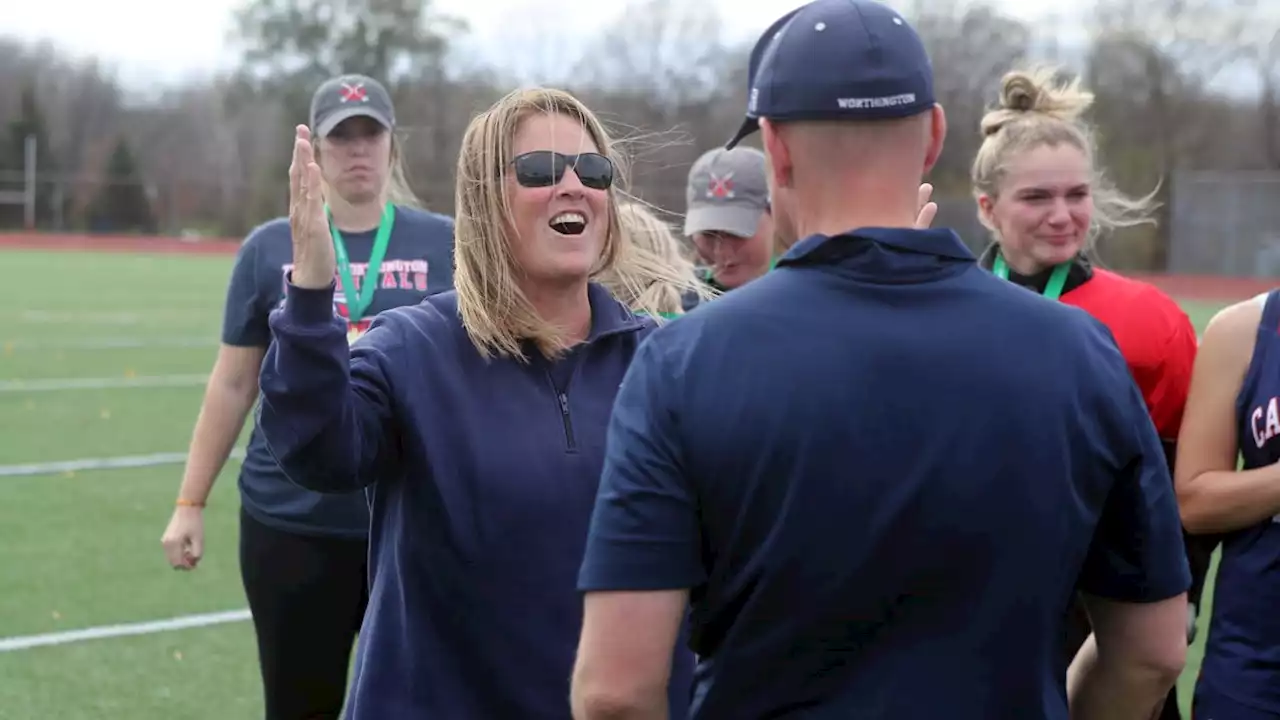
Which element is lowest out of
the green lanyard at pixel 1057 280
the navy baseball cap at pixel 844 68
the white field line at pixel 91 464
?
the white field line at pixel 91 464

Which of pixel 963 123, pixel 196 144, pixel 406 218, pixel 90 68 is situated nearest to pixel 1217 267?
pixel 963 123

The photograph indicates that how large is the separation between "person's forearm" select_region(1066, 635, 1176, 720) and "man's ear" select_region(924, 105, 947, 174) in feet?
2.36

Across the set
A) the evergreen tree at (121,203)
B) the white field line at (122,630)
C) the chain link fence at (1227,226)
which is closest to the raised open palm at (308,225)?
the white field line at (122,630)

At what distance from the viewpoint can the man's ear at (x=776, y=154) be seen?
5.82ft

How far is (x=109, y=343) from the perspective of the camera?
1808 cm

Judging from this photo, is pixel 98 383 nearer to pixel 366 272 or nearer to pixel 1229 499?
pixel 366 272

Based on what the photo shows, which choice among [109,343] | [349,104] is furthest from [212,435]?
[109,343]

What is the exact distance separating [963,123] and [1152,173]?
253 inches

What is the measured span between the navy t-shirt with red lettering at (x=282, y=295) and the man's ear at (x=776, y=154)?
2.58 m

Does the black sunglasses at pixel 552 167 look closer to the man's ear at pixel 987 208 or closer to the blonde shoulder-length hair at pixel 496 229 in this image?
the blonde shoulder-length hair at pixel 496 229

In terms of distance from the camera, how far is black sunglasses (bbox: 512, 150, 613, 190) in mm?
2729

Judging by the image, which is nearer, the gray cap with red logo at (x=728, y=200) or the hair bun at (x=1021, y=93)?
the hair bun at (x=1021, y=93)

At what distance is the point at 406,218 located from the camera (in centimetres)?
452

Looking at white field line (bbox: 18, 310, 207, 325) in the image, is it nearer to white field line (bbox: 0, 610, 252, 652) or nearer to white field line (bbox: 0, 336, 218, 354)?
white field line (bbox: 0, 336, 218, 354)
